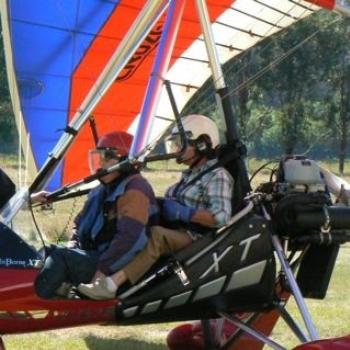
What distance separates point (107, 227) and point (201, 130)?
29.5 inches

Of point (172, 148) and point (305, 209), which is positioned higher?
point (172, 148)

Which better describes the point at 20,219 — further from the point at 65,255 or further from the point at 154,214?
the point at 154,214

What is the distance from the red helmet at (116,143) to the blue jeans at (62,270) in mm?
563

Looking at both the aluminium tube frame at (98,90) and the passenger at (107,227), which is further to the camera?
the aluminium tube frame at (98,90)

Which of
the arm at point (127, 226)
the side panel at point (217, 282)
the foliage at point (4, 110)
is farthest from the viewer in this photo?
the foliage at point (4, 110)

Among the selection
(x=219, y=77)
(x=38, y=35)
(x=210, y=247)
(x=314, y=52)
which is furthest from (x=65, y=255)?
(x=314, y=52)

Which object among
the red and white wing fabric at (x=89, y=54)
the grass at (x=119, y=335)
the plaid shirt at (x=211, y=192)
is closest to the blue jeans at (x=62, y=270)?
the plaid shirt at (x=211, y=192)

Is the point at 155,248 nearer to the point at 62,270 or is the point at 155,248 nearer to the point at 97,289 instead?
the point at 97,289

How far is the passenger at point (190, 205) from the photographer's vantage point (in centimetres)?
417

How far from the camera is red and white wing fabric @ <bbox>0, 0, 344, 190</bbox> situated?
22.1ft

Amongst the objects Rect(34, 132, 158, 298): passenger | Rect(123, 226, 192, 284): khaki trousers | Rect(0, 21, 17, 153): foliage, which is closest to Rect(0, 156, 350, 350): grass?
Rect(34, 132, 158, 298): passenger

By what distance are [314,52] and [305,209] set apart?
21.6 metres

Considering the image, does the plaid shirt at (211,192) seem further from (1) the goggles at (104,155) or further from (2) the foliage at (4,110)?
(2) the foliage at (4,110)

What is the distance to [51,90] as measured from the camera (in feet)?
23.9
